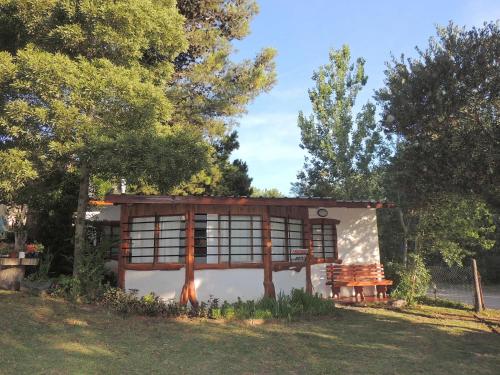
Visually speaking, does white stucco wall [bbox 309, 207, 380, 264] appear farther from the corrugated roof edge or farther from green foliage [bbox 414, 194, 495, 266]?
the corrugated roof edge

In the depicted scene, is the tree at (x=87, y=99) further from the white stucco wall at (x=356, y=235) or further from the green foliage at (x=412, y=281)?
the green foliage at (x=412, y=281)

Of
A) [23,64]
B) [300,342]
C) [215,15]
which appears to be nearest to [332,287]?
[300,342]

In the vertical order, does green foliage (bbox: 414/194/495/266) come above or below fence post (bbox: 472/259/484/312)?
above

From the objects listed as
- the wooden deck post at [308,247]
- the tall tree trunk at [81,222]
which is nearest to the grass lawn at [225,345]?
the tall tree trunk at [81,222]

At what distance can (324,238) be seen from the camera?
1343 centimetres

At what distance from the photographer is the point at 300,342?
7820mm

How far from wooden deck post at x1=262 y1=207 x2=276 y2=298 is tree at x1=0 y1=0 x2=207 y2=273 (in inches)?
88.8

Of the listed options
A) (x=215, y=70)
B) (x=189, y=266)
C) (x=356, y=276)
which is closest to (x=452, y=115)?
(x=356, y=276)

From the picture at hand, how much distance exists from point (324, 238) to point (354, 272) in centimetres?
143

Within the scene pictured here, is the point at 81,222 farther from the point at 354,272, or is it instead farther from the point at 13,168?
the point at 354,272

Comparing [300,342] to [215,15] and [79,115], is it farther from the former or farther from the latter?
[215,15]

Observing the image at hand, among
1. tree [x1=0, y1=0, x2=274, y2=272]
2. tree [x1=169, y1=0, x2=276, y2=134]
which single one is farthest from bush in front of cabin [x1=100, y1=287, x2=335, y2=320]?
tree [x1=169, y1=0, x2=276, y2=134]

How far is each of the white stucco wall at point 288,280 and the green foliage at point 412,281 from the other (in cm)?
304

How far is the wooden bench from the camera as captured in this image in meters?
12.3
